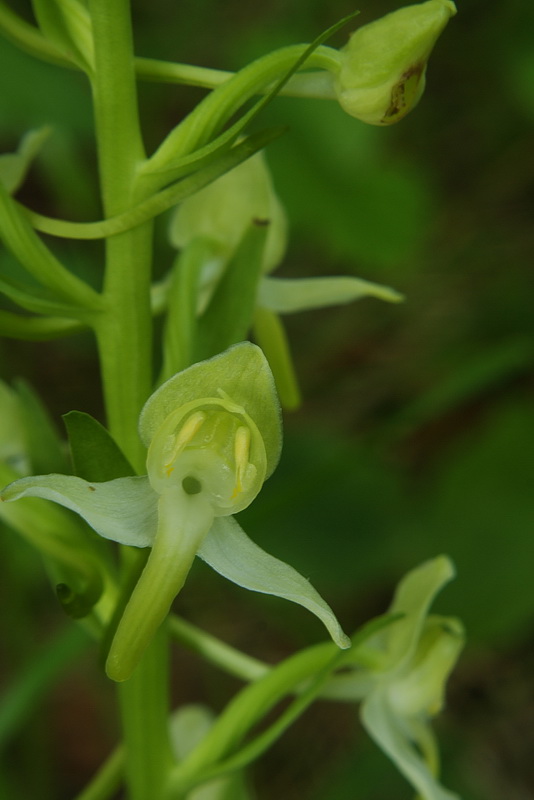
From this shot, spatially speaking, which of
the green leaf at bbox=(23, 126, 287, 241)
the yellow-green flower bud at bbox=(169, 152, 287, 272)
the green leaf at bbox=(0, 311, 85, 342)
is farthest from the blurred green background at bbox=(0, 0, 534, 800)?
the green leaf at bbox=(23, 126, 287, 241)

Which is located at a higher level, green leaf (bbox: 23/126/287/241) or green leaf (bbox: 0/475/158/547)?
green leaf (bbox: 23/126/287/241)

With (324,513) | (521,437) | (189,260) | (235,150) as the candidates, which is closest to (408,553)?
(324,513)

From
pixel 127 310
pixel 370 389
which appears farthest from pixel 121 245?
pixel 370 389

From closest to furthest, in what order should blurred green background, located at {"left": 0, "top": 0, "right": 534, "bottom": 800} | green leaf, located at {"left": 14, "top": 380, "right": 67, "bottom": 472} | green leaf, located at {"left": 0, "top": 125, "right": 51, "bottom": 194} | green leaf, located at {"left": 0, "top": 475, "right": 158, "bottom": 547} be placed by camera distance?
1. green leaf, located at {"left": 0, "top": 475, "right": 158, "bottom": 547}
2. green leaf, located at {"left": 14, "top": 380, "right": 67, "bottom": 472}
3. green leaf, located at {"left": 0, "top": 125, "right": 51, "bottom": 194}
4. blurred green background, located at {"left": 0, "top": 0, "right": 534, "bottom": 800}

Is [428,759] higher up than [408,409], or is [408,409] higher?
[408,409]

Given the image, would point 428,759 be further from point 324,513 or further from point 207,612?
point 207,612

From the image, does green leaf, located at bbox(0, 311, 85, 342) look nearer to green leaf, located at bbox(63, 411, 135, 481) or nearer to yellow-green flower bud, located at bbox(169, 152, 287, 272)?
green leaf, located at bbox(63, 411, 135, 481)

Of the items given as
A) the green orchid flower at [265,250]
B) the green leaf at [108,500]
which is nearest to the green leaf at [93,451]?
the green leaf at [108,500]
